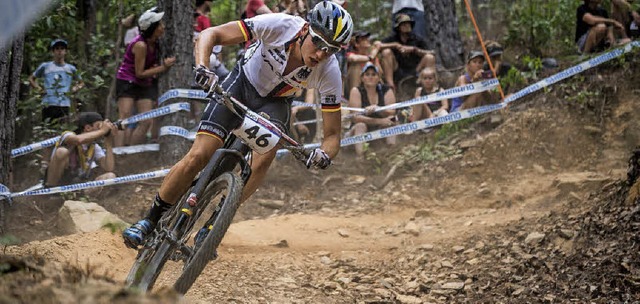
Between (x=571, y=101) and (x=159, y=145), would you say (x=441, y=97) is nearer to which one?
(x=571, y=101)

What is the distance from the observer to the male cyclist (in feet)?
15.4

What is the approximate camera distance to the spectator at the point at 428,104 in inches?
385

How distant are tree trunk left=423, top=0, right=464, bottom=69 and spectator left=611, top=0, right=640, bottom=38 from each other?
2.29m

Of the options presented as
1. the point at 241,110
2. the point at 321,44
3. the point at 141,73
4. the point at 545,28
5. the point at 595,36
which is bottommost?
the point at 545,28

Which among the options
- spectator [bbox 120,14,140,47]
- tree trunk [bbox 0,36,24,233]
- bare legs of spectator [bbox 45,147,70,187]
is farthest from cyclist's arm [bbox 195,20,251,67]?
spectator [bbox 120,14,140,47]

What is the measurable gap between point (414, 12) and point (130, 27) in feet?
13.8

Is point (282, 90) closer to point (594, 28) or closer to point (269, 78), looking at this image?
point (269, 78)

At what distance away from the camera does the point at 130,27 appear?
10.2m

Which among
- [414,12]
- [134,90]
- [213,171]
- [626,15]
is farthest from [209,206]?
[626,15]

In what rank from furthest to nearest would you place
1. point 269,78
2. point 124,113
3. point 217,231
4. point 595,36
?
point 595,36 → point 124,113 → point 269,78 → point 217,231

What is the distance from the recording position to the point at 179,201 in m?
4.78

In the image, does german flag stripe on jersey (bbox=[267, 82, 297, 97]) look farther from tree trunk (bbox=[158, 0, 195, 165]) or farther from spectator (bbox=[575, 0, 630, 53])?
spectator (bbox=[575, 0, 630, 53])

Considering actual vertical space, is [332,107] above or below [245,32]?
below

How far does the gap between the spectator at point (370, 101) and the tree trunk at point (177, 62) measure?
2.26 m
